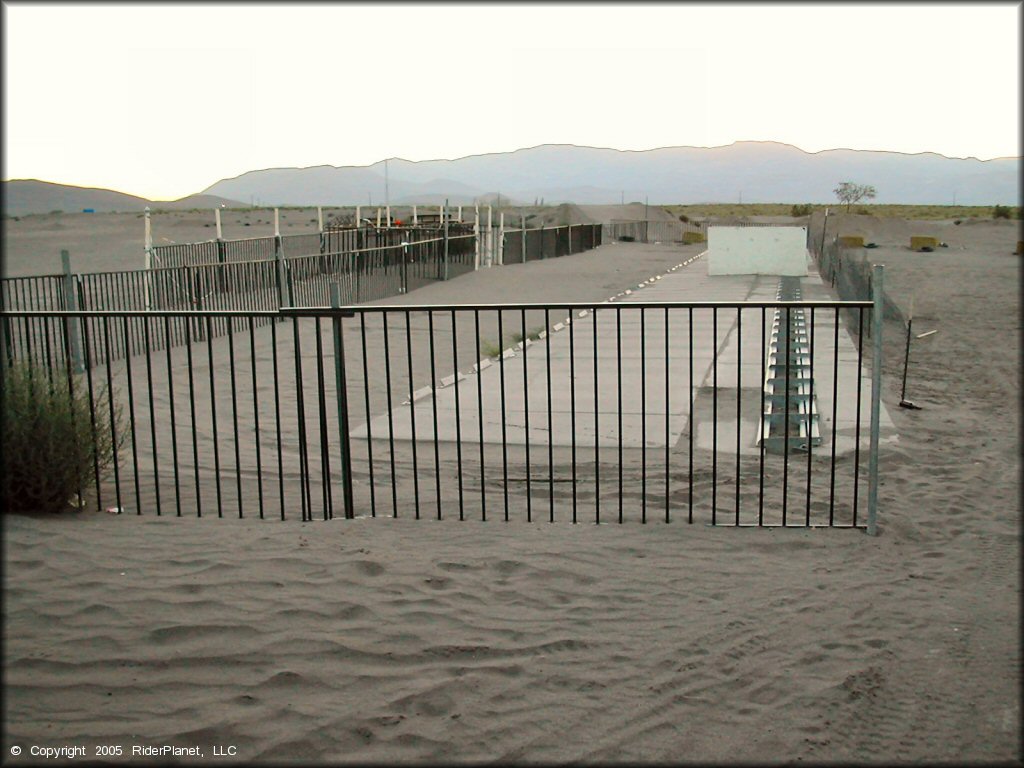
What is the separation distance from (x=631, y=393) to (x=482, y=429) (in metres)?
3.94

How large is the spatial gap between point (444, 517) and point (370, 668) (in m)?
2.64

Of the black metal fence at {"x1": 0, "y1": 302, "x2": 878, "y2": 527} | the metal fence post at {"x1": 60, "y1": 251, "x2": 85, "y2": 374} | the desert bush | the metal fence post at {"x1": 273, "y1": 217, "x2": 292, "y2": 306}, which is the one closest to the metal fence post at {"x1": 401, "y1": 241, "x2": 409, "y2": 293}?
the metal fence post at {"x1": 273, "y1": 217, "x2": 292, "y2": 306}

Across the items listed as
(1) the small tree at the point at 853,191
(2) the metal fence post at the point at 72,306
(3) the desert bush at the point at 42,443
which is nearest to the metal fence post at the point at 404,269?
(2) the metal fence post at the point at 72,306

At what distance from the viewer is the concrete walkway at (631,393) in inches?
339

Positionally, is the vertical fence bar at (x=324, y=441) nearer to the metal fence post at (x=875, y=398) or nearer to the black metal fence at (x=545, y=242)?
the metal fence post at (x=875, y=398)

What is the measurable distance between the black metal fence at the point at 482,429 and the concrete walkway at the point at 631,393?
45 millimetres

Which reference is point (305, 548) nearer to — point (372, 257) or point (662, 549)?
point (662, 549)

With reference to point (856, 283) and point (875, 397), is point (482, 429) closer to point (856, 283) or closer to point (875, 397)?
point (875, 397)

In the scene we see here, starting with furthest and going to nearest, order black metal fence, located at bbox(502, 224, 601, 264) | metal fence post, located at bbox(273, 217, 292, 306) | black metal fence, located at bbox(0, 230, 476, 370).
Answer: black metal fence, located at bbox(502, 224, 601, 264) → metal fence post, located at bbox(273, 217, 292, 306) → black metal fence, located at bbox(0, 230, 476, 370)

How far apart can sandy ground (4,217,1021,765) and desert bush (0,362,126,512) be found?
0.98 ft

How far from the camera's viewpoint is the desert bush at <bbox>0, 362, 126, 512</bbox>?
6.75 metres

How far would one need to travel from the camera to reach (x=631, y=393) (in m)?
11.9

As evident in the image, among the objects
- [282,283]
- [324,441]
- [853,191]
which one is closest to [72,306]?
[282,283]

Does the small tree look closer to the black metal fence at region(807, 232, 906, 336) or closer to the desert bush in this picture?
the black metal fence at region(807, 232, 906, 336)
